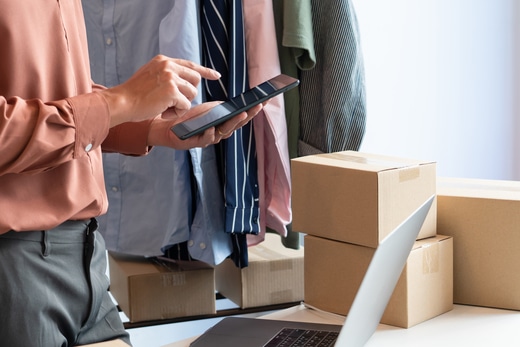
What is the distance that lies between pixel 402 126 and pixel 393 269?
1920 millimetres

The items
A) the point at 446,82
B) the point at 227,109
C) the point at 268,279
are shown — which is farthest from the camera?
the point at 446,82

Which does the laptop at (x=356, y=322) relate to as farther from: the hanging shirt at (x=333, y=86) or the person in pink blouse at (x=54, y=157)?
the hanging shirt at (x=333, y=86)

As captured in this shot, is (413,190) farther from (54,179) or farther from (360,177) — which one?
(54,179)

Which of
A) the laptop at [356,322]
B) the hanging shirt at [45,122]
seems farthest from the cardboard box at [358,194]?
the hanging shirt at [45,122]

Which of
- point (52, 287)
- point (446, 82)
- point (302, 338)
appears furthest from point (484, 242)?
point (446, 82)

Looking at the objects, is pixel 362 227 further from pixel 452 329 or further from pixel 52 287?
pixel 52 287

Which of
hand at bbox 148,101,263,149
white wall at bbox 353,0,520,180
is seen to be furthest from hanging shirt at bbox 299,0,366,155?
white wall at bbox 353,0,520,180

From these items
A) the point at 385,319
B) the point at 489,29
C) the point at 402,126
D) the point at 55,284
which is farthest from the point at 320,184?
the point at 489,29

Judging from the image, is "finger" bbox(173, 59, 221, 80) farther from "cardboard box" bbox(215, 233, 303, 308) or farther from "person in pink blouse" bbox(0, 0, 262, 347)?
"cardboard box" bbox(215, 233, 303, 308)

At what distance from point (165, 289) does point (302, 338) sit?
740mm

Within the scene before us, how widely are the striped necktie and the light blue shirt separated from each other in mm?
40

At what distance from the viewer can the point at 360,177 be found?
1.35 metres

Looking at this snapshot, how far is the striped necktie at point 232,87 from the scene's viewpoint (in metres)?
1.78

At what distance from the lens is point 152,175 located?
1.90 metres
